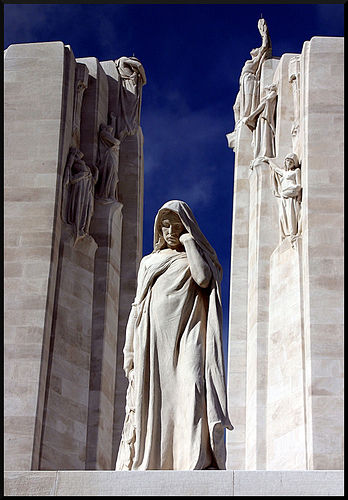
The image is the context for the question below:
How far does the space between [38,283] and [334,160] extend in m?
4.37

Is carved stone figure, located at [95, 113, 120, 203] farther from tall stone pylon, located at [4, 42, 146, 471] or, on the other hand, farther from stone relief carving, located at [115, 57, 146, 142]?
stone relief carving, located at [115, 57, 146, 142]

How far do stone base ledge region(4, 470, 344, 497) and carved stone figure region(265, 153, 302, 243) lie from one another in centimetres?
747

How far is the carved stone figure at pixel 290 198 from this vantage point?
15555mm

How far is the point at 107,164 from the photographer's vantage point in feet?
55.6

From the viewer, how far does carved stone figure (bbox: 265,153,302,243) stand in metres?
15.6

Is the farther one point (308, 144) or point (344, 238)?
point (308, 144)

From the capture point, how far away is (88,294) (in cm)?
1574

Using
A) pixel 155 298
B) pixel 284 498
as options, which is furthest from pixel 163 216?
pixel 284 498

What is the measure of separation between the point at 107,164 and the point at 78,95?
1131 mm

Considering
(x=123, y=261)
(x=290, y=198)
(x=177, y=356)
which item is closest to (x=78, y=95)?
(x=123, y=261)

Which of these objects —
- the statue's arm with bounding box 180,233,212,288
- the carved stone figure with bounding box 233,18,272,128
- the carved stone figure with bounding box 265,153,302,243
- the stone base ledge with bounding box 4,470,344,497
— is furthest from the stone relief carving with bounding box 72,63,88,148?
the stone base ledge with bounding box 4,470,344,497

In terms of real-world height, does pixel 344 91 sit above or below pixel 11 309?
above

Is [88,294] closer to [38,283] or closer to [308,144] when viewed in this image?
[38,283]

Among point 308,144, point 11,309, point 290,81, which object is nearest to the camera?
point 11,309
